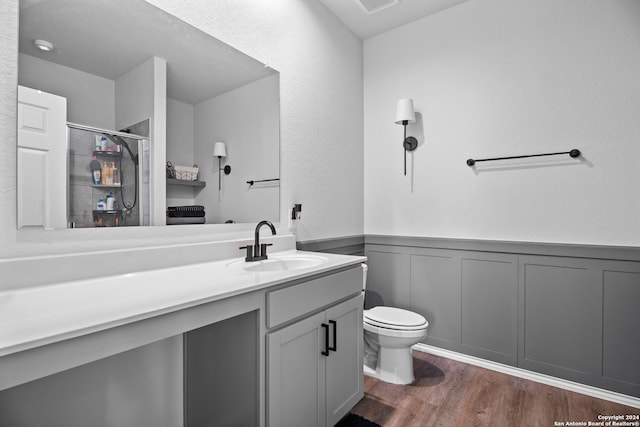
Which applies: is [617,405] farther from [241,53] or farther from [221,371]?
[241,53]

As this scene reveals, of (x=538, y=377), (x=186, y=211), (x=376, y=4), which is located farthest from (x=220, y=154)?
(x=538, y=377)

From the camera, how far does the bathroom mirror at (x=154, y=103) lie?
1146mm

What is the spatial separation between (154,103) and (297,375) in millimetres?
1313

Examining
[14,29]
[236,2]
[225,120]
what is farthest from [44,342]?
[236,2]

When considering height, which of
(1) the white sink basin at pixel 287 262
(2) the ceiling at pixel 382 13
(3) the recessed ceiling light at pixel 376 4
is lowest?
(1) the white sink basin at pixel 287 262

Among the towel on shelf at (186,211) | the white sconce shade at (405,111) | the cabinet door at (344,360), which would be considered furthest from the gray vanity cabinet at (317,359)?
the white sconce shade at (405,111)

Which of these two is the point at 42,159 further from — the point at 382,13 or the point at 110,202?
the point at 382,13

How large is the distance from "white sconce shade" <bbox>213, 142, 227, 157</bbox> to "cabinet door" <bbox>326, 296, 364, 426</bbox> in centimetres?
96

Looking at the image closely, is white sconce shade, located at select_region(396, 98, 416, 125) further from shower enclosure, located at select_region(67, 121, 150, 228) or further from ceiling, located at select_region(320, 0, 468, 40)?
shower enclosure, located at select_region(67, 121, 150, 228)

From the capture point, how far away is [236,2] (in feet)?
5.70

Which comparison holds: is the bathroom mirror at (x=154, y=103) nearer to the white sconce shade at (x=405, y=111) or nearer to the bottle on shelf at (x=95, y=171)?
the bottle on shelf at (x=95, y=171)

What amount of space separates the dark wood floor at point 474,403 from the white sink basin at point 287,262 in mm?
856

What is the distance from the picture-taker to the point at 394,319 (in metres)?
2.12

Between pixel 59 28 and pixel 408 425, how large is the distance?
2296 mm
